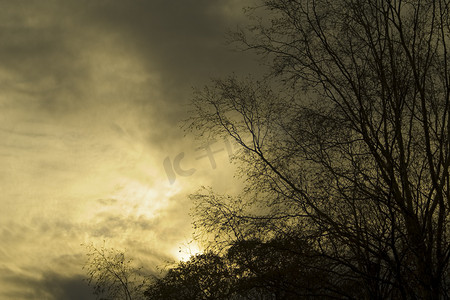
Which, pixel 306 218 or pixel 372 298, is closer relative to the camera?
pixel 306 218

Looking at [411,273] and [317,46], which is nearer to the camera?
[411,273]

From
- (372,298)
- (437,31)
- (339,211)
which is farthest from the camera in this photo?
(372,298)

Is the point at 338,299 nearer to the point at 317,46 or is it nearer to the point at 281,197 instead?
the point at 281,197

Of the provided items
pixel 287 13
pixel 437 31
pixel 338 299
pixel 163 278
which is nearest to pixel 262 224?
pixel 338 299

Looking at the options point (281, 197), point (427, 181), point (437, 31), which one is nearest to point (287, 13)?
point (437, 31)

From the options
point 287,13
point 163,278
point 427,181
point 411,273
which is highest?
point 163,278

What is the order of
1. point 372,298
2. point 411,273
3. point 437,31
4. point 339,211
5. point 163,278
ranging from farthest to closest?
point 163,278 → point 372,298 → point 339,211 → point 437,31 → point 411,273

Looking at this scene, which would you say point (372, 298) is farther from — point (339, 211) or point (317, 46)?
point (317, 46)

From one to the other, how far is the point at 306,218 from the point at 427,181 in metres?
2.29

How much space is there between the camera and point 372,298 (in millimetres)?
9578

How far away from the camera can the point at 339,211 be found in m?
8.84

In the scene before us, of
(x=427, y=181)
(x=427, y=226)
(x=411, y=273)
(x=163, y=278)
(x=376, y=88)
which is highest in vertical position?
(x=163, y=278)

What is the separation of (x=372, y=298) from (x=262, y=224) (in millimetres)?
3766

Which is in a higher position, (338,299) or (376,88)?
(376,88)
